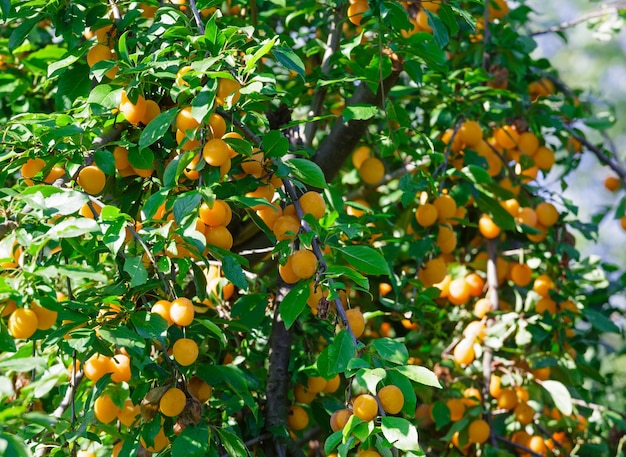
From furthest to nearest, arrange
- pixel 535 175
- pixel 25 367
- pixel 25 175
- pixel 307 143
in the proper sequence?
1. pixel 535 175
2. pixel 307 143
3. pixel 25 175
4. pixel 25 367

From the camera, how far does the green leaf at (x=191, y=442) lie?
49.8 inches

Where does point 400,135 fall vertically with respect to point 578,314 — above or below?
above

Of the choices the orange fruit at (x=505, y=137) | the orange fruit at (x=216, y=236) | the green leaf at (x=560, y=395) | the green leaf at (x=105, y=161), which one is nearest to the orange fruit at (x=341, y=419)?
the orange fruit at (x=216, y=236)

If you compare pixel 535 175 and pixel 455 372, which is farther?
pixel 535 175

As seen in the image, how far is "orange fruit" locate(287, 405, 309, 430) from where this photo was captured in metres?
1.78

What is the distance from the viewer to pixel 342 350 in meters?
1.17

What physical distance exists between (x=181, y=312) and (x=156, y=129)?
29 cm

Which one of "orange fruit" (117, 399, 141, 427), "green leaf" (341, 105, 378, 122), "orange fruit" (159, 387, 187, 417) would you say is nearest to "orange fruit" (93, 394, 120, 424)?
"orange fruit" (117, 399, 141, 427)

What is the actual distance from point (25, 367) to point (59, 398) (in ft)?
2.03

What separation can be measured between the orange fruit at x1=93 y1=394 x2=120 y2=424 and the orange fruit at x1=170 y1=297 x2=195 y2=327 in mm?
279

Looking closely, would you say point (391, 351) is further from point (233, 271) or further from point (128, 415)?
point (128, 415)

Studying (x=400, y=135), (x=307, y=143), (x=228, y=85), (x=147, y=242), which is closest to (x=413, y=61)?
(x=400, y=135)

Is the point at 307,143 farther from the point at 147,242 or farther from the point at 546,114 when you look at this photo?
the point at 147,242

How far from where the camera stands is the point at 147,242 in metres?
1.24
